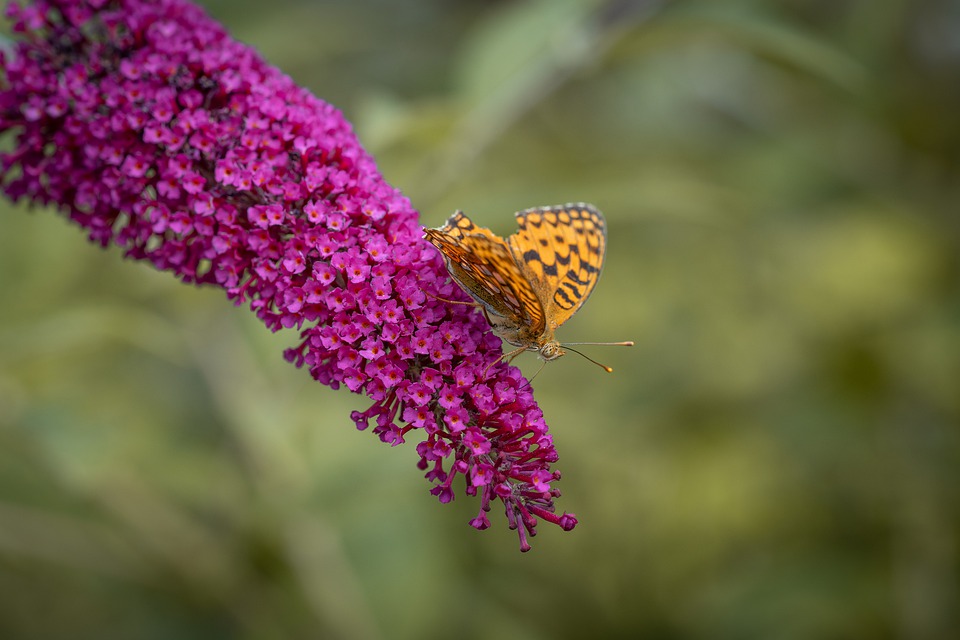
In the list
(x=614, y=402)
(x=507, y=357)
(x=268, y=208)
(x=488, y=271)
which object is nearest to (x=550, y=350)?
(x=507, y=357)

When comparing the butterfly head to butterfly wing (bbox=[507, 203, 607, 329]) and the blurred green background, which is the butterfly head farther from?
the blurred green background

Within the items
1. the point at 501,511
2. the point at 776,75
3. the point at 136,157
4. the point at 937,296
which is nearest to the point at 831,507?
the point at 937,296

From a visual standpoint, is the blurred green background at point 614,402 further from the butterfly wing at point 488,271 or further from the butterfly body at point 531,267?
the butterfly wing at point 488,271

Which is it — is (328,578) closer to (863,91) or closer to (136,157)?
(136,157)

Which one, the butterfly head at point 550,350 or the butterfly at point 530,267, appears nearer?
the butterfly at point 530,267

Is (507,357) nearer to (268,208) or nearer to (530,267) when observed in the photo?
(530,267)

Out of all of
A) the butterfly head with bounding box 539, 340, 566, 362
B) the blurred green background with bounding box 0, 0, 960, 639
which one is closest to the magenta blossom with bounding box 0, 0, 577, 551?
the butterfly head with bounding box 539, 340, 566, 362

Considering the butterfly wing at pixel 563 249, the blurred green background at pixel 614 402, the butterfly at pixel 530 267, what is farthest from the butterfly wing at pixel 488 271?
the blurred green background at pixel 614 402
